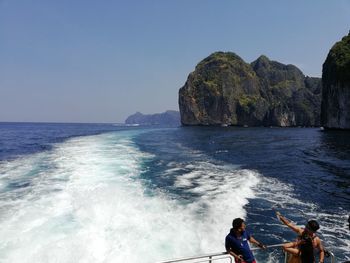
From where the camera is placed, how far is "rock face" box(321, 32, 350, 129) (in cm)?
8184

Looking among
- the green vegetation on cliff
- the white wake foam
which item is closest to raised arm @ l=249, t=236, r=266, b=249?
the white wake foam

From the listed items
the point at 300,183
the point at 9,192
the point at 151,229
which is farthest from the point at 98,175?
the point at 300,183

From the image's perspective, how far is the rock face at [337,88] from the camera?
269 ft

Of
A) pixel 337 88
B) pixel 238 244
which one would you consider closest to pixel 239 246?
pixel 238 244

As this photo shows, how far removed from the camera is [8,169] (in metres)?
22.3

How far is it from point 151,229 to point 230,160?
19.9 m

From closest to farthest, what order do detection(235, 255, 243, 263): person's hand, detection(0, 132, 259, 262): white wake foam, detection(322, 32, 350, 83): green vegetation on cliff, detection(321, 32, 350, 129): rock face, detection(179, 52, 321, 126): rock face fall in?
detection(235, 255, 243, 263): person's hand → detection(0, 132, 259, 262): white wake foam → detection(321, 32, 350, 129): rock face → detection(322, 32, 350, 83): green vegetation on cliff → detection(179, 52, 321, 126): rock face

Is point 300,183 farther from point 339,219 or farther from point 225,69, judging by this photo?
point 225,69

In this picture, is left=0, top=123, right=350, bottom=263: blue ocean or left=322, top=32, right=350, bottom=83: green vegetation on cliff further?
left=322, top=32, right=350, bottom=83: green vegetation on cliff

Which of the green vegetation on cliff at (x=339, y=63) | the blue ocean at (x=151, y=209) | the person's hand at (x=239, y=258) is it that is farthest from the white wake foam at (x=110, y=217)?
the green vegetation on cliff at (x=339, y=63)

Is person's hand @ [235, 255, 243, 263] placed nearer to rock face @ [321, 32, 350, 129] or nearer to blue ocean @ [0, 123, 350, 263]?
blue ocean @ [0, 123, 350, 263]

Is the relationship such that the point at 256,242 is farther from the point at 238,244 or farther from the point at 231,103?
the point at 231,103

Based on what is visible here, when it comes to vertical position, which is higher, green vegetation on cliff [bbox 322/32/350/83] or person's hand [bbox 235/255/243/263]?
green vegetation on cliff [bbox 322/32/350/83]

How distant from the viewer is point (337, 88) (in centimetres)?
8631
